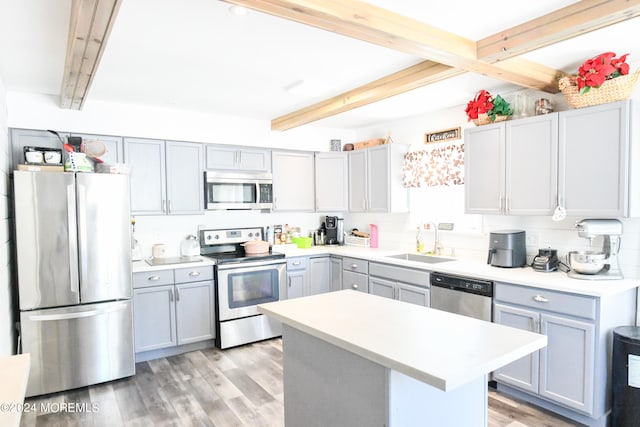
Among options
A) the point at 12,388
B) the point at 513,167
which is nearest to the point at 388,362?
the point at 12,388

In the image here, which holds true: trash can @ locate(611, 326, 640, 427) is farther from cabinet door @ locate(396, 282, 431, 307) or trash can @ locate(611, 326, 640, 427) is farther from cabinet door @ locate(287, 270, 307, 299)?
cabinet door @ locate(287, 270, 307, 299)

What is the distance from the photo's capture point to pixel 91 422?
267 centimetres

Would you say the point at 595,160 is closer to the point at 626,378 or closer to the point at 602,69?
the point at 602,69

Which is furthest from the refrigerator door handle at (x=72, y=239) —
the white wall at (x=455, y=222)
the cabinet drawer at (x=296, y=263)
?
the white wall at (x=455, y=222)

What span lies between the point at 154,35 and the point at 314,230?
3378 mm

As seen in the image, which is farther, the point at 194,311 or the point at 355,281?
the point at 355,281

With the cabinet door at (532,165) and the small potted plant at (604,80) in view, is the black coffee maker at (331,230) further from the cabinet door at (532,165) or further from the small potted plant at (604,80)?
the small potted plant at (604,80)

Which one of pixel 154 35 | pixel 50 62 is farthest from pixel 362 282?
pixel 50 62

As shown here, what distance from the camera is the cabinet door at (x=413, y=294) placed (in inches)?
137

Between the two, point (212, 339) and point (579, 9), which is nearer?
point (579, 9)

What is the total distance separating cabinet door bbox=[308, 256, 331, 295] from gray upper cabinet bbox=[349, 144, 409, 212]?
2.55 ft

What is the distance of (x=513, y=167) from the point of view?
123 inches

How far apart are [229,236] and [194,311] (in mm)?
999

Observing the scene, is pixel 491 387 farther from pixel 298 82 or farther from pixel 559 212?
pixel 298 82
